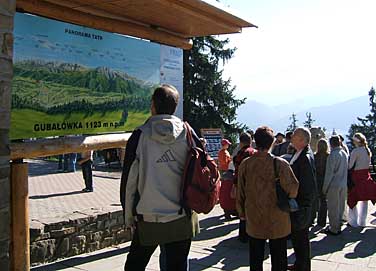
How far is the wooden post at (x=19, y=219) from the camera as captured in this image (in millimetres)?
4086

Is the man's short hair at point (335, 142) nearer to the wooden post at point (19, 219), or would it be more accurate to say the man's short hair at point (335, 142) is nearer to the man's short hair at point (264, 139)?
the man's short hair at point (264, 139)

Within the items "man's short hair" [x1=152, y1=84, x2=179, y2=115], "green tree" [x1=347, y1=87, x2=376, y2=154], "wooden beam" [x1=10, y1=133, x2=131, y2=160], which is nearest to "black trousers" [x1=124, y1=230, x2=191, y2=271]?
"man's short hair" [x1=152, y1=84, x2=179, y2=115]

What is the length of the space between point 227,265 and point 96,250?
6.11ft

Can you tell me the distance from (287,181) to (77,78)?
263cm

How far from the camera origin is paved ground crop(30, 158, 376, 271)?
575 cm

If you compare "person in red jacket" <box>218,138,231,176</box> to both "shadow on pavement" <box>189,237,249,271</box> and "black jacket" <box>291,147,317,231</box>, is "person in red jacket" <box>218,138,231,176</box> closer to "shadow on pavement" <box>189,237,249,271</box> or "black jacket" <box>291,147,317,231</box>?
"shadow on pavement" <box>189,237,249,271</box>

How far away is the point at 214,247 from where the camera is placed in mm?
6801

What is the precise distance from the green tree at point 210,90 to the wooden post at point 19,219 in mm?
19296

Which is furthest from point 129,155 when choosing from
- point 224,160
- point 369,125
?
point 369,125

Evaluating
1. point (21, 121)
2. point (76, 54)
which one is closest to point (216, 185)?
point (21, 121)

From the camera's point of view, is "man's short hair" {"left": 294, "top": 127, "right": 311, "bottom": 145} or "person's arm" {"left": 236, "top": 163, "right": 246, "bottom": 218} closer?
"person's arm" {"left": 236, "top": 163, "right": 246, "bottom": 218}

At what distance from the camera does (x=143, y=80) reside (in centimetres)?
614

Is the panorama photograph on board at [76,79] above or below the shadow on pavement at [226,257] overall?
above

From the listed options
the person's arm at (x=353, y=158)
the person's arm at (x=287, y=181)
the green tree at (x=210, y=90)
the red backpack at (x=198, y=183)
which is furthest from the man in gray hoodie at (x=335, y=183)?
the green tree at (x=210, y=90)
